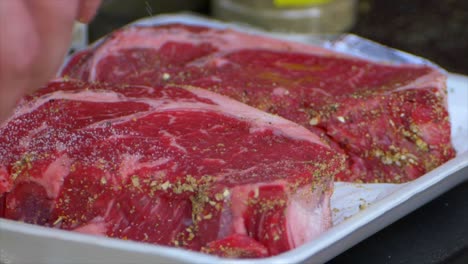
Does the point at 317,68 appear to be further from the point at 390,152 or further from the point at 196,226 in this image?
the point at 196,226

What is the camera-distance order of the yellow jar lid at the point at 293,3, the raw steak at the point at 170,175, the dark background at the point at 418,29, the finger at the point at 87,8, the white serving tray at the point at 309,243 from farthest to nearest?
the yellow jar lid at the point at 293,3
the dark background at the point at 418,29
the raw steak at the point at 170,175
the white serving tray at the point at 309,243
the finger at the point at 87,8

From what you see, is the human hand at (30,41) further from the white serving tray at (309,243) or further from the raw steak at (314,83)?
the raw steak at (314,83)

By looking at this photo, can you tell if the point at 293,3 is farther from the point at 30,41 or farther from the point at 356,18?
the point at 30,41

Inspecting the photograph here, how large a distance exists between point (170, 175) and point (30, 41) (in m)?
0.48

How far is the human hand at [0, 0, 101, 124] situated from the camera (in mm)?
1063

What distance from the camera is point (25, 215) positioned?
60.7 inches

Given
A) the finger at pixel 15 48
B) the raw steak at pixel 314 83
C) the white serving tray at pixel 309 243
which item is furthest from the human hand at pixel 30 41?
the raw steak at pixel 314 83

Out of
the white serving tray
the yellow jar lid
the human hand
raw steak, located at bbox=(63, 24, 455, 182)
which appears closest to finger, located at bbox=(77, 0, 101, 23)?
the human hand

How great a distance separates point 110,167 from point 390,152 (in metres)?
0.60

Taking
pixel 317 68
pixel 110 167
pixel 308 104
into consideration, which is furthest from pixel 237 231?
pixel 317 68

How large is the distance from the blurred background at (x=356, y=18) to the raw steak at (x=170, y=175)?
4.23 feet

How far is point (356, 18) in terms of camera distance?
3.34 metres

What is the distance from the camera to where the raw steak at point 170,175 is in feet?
4.73

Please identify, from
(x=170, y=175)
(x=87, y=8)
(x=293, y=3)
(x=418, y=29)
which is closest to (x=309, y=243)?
(x=170, y=175)
